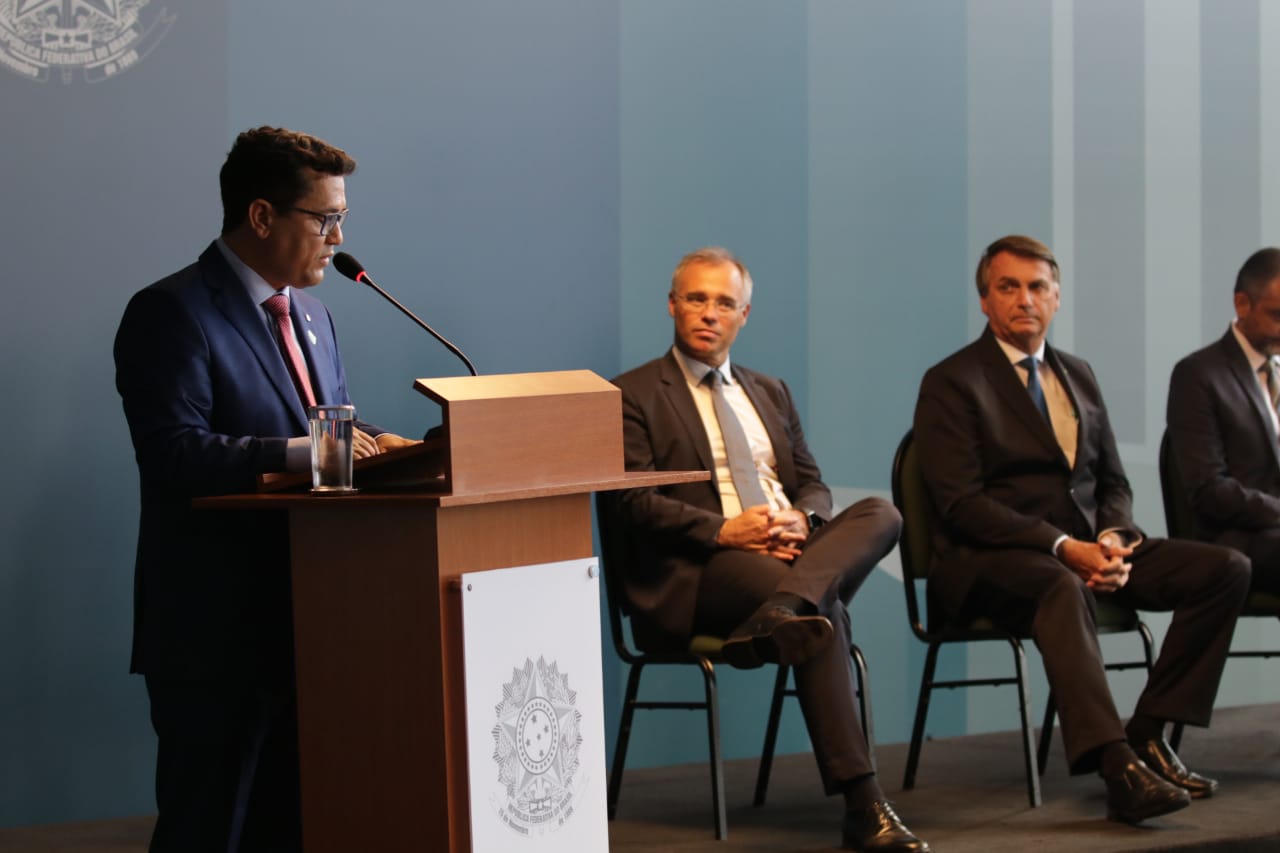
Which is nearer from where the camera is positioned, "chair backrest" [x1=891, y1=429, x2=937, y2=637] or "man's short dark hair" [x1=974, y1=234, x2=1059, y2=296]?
"chair backrest" [x1=891, y1=429, x2=937, y2=637]

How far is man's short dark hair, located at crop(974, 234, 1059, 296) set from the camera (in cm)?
438

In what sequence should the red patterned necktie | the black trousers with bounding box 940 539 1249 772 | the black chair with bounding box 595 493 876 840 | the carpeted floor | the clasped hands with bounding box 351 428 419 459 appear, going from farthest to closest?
the black trousers with bounding box 940 539 1249 772, the black chair with bounding box 595 493 876 840, the carpeted floor, the red patterned necktie, the clasped hands with bounding box 351 428 419 459

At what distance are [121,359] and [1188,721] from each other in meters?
2.74

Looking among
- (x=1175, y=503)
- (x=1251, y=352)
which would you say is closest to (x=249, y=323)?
(x=1175, y=503)

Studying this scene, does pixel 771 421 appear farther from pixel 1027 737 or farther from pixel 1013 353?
pixel 1027 737

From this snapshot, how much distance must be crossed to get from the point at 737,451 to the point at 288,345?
1.45 m

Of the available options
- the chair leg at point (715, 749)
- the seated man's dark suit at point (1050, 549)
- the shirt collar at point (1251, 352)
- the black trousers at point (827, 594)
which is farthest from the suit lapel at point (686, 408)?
the shirt collar at point (1251, 352)

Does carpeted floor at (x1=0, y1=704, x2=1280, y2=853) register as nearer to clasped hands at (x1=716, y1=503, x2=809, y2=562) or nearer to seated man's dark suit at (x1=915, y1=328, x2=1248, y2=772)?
seated man's dark suit at (x1=915, y1=328, x2=1248, y2=772)

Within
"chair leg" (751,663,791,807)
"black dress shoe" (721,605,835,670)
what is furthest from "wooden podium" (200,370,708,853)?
"chair leg" (751,663,791,807)

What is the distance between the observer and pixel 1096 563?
13.1 ft

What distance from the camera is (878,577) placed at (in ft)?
16.2

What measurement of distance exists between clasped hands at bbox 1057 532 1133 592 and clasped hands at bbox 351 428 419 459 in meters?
2.02

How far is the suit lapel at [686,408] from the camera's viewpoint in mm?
3939

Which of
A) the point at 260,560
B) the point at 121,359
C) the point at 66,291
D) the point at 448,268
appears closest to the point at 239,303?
the point at 121,359
